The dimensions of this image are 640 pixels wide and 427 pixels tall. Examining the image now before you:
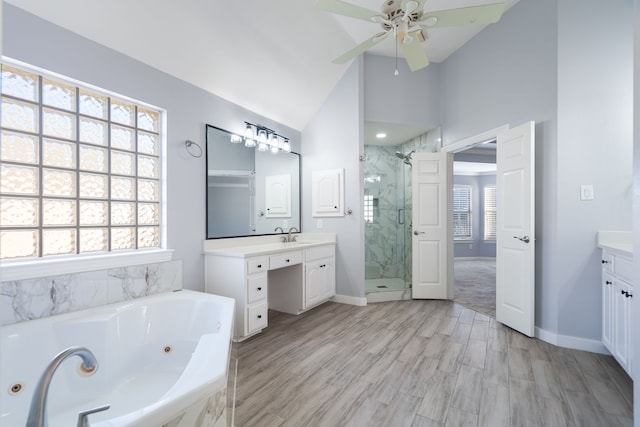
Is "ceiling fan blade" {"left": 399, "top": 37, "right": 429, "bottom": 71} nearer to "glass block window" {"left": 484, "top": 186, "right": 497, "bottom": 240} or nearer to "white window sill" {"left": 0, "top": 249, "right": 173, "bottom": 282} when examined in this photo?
"white window sill" {"left": 0, "top": 249, "right": 173, "bottom": 282}

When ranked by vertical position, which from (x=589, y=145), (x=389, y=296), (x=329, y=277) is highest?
(x=589, y=145)

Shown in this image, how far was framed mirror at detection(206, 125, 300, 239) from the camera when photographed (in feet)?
9.95

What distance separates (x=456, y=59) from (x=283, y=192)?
2706 millimetres

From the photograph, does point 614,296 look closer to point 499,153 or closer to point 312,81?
point 499,153

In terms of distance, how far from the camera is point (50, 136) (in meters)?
2.03

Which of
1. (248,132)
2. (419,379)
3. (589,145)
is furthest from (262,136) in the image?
(589,145)

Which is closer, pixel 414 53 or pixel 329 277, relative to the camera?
pixel 414 53

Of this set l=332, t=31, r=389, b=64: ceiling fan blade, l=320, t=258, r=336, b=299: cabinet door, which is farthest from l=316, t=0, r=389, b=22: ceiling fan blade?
l=320, t=258, r=336, b=299: cabinet door

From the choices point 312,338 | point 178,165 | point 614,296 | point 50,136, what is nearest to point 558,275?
point 614,296

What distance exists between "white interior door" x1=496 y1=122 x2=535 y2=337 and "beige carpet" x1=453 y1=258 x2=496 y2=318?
0.46m

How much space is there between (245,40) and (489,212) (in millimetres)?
6803

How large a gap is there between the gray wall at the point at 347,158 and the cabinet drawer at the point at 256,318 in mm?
1305

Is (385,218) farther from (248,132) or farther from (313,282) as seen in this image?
(248,132)

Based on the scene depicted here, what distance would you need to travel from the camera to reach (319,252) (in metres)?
3.65
